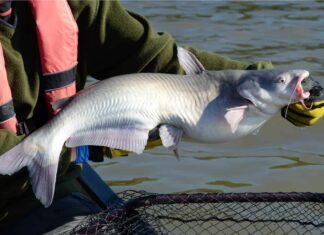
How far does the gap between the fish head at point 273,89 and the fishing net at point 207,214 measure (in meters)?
0.44

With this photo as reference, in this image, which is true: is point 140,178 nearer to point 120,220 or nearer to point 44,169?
point 120,220

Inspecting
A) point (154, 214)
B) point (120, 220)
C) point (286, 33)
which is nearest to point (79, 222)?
point (120, 220)

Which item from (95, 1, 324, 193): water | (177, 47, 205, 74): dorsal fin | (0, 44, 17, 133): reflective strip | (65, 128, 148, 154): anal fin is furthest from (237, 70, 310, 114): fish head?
(95, 1, 324, 193): water

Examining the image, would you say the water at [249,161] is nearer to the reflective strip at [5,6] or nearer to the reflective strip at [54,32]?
the reflective strip at [54,32]

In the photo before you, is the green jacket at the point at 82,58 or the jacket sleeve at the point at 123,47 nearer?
the green jacket at the point at 82,58

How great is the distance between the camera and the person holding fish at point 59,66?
2637 millimetres

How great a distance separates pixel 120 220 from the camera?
260 cm

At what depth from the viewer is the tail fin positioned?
2.33 metres

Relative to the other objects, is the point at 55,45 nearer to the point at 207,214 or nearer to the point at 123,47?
the point at 123,47

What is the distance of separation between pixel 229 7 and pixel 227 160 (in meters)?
4.97

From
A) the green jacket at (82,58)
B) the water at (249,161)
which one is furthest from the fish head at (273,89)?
the water at (249,161)

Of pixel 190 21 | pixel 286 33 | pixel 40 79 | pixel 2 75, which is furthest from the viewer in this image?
pixel 190 21

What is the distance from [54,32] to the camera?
→ 2.73 meters

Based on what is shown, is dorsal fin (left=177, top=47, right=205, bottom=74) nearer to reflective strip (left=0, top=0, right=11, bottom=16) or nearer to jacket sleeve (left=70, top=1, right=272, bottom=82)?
jacket sleeve (left=70, top=1, right=272, bottom=82)
